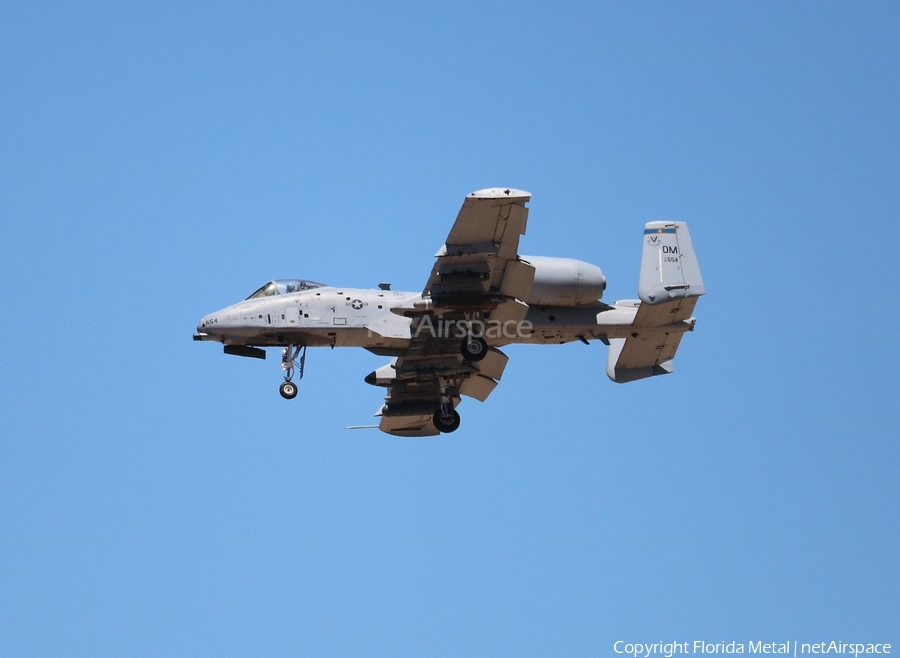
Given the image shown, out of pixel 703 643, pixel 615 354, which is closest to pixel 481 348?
pixel 615 354

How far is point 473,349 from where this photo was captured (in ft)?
145

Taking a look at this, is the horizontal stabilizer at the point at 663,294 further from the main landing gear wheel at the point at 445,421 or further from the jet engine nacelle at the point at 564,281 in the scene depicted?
the main landing gear wheel at the point at 445,421

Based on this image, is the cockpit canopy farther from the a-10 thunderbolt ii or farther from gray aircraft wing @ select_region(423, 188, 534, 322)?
gray aircraft wing @ select_region(423, 188, 534, 322)

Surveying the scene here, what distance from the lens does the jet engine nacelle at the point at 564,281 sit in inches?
1730

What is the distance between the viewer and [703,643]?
127 ft

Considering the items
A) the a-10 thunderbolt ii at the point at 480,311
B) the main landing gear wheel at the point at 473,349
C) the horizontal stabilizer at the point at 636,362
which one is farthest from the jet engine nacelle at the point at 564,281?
the horizontal stabilizer at the point at 636,362

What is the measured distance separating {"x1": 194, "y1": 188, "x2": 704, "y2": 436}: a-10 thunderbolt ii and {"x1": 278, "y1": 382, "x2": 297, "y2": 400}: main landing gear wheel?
3 cm

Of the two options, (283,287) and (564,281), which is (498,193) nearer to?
(564,281)

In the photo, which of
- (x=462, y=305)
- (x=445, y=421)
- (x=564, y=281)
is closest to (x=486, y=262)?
(x=462, y=305)

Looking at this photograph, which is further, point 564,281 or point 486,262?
point 564,281

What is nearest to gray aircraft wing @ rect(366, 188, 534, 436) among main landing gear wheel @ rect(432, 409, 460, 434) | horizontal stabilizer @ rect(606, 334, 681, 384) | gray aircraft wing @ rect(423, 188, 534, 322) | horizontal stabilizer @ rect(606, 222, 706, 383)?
gray aircraft wing @ rect(423, 188, 534, 322)

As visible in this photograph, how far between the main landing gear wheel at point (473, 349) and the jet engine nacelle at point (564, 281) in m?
1.94

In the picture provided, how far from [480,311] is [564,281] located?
263 cm

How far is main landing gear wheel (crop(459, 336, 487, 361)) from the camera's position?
44094 mm
